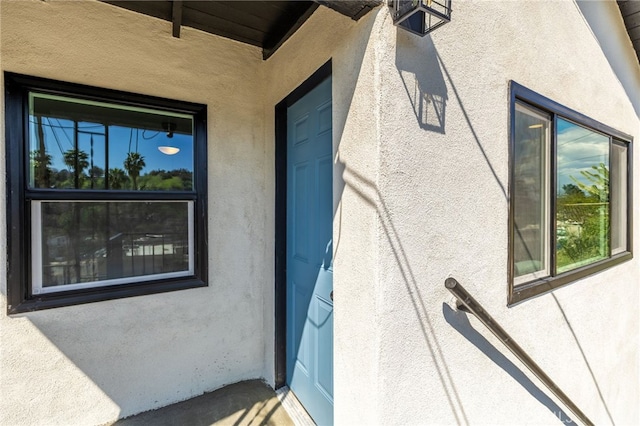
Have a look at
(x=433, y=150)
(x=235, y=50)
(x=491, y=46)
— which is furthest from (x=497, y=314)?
(x=235, y=50)

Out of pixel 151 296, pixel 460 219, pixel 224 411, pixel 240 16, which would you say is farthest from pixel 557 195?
pixel 151 296

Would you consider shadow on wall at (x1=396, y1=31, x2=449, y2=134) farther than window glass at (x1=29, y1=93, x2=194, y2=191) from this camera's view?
No

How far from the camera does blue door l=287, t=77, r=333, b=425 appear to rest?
1778 mm

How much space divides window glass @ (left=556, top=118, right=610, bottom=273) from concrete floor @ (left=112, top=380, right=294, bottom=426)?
233 centimetres

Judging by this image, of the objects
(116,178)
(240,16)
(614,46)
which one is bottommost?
(116,178)

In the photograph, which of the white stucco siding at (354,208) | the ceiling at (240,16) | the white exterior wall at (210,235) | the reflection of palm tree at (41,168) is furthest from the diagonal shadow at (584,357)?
the reflection of palm tree at (41,168)

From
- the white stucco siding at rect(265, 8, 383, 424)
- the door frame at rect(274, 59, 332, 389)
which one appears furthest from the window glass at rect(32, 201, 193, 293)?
the white stucco siding at rect(265, 8, 383, 424)

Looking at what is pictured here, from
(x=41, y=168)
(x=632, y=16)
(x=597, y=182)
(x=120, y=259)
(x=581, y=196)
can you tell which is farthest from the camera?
(x=632, y=16)

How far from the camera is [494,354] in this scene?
1.56 meters

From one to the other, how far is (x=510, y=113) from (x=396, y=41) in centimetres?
88

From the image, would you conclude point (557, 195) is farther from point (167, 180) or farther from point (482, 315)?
point (167, 180)

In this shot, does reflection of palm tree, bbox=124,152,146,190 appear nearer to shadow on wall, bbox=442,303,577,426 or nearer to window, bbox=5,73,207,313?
window, bbox=5,73,207,313

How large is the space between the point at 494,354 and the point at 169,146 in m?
2.48

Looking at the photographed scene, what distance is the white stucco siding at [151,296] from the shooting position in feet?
5.48
